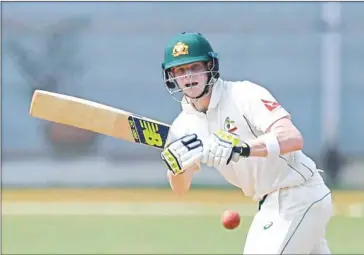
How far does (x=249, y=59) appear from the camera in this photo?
13.7 metres

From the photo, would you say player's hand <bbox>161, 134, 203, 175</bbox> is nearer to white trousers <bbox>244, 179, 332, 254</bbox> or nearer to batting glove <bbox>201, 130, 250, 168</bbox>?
batting glove <bbox>201, 130, 250, 168</bbox>

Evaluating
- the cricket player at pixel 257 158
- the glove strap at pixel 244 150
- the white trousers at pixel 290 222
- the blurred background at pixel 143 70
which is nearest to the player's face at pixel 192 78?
the cricket player at pixel 257 158

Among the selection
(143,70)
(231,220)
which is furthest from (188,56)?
(143,70)

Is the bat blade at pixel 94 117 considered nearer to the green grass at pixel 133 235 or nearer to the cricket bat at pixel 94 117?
the cricket bat at pixel 94 117

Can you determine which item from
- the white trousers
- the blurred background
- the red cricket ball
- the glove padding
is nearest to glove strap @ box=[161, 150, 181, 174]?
the glove padding

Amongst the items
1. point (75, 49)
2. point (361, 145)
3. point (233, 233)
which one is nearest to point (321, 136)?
point (361, 145)

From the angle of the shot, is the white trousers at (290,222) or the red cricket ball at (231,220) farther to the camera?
the red cricket ball at (231,220)

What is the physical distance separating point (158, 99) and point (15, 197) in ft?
8.61

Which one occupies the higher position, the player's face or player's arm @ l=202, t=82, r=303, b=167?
the player's face

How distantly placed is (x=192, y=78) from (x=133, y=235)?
4.28 metres

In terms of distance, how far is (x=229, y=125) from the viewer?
4.40m

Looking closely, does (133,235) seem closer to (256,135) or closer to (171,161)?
(256,135)

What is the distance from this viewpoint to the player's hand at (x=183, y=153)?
13.5 ft

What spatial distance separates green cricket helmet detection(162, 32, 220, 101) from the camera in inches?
172
